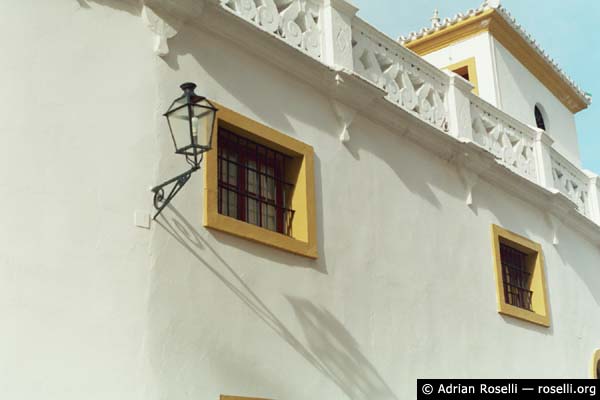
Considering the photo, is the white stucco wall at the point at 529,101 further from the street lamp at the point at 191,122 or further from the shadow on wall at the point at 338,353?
the street lamp at the point at 191,122

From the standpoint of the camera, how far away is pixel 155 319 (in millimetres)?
7652

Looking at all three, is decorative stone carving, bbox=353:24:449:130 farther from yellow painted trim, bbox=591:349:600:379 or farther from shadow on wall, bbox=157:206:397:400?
yellow painted trim, bbox=591:349:600:379

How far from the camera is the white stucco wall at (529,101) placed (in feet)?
53.6

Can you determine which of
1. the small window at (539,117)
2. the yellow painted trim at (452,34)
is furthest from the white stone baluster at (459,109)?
the small window at (539,117)

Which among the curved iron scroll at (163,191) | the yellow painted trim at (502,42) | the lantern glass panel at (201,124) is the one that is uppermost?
the yellow painted trim at (502,42)

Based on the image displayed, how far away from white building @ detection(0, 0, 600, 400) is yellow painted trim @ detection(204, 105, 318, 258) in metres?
0.02

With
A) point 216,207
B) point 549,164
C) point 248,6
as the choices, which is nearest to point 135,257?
point 216,207

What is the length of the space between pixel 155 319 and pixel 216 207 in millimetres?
1334

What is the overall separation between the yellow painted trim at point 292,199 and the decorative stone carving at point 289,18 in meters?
1.12

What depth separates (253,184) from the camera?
9.30 m

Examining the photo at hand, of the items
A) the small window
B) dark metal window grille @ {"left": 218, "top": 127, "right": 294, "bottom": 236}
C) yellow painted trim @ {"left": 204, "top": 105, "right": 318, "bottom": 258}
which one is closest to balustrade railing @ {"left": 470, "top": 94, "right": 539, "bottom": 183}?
the small window

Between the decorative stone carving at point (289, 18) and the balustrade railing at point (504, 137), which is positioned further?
the balustrade railing at point (504, 137)

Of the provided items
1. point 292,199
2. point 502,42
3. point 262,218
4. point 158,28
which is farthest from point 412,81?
point 502,42

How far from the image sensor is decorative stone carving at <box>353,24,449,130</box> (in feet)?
36.4
